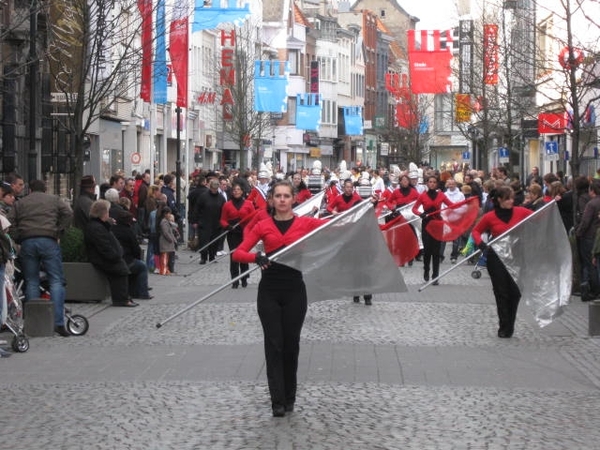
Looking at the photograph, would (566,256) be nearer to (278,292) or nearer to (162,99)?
(278,292)

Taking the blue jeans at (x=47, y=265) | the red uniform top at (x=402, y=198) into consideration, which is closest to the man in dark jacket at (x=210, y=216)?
the red uniform top at (x=402, y=198)

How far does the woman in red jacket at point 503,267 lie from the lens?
1636 centimetres

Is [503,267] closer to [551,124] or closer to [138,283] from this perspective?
[138,283]

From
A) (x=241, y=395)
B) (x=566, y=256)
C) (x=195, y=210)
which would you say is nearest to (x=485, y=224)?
(x=566, y=256)

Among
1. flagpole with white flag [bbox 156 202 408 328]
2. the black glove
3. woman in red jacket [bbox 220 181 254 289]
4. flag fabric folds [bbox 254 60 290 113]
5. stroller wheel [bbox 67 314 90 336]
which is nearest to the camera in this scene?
the black glove

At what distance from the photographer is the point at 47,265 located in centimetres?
1650

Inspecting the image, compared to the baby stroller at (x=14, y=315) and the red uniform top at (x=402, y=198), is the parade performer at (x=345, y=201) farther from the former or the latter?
the baby stroller at (x=14, y=315)

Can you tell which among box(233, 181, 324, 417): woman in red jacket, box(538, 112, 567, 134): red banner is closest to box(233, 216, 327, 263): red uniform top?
box(233, 181, 324, 417): woman in red jacket

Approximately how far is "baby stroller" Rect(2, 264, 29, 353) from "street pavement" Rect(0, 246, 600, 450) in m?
0.25

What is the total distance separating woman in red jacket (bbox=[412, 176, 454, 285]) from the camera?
2373cm

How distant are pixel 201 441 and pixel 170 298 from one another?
486 inches

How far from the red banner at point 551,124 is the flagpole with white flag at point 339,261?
15037 mm

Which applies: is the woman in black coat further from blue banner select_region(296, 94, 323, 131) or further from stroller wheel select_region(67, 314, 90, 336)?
blue banner select_region(296, 94, 323, 131)

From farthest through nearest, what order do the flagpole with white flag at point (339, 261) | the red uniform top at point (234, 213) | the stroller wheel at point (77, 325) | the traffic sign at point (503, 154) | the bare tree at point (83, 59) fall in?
the traffic sign at point (503, 154) < the red uniform top at point (234, 213) < the bare tree at point (83, 59) < the stroller wheel at point (77, 325) < the flagpole with white flag at point (339, 261)
